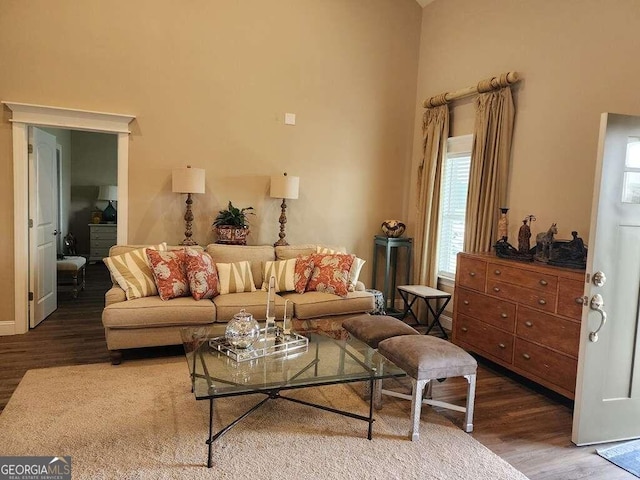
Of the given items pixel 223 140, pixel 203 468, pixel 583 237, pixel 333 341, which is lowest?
pixel 203 468

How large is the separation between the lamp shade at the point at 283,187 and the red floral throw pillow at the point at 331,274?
0.79 m

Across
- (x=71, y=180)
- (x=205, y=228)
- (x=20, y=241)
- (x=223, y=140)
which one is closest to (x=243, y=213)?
(x=205, y=228)

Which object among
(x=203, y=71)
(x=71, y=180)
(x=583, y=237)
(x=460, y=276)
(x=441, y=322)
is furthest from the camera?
(x=71, y=180)

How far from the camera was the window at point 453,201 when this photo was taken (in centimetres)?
498

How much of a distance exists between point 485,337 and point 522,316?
0.46 m

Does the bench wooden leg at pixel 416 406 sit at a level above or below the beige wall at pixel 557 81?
below

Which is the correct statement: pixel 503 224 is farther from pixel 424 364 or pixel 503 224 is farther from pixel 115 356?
pixel 115 356

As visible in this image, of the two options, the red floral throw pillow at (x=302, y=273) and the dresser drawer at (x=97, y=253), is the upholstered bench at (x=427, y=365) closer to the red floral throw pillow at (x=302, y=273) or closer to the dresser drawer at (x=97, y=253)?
the red floral throw pillow at (x=302, y=273)

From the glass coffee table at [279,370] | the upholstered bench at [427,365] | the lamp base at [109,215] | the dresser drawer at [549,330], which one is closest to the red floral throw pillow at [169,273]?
the glass coffee table at [279,370]

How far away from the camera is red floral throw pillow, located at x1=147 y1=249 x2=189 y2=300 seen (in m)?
3.91

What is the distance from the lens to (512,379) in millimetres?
3727

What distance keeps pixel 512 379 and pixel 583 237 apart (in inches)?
49.9

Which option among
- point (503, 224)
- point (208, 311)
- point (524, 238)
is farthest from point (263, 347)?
point (503, 224)

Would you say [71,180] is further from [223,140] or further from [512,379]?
[512,379]
